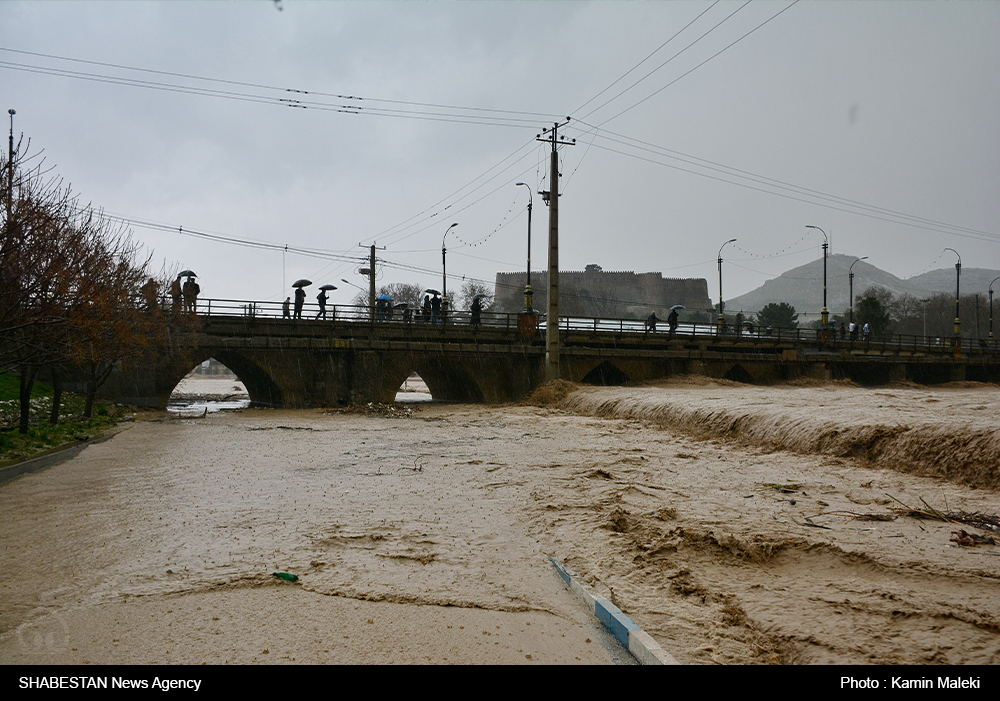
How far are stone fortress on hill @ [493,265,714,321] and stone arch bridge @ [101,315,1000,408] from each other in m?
57.4

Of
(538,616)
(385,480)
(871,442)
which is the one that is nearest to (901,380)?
(871,442)

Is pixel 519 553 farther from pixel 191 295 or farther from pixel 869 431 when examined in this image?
pixel 191 295

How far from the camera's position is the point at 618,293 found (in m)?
110

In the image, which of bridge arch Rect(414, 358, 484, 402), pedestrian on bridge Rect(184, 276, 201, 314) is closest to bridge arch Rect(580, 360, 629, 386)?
bridge arch Rect(414, 358, 484, 402)

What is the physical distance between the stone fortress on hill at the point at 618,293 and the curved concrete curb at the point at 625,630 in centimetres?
9279

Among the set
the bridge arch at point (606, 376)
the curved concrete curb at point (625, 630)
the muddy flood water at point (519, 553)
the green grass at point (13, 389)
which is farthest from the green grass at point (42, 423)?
the bridge arch at point (606, 376)

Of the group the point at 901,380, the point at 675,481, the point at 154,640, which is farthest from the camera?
the point at 901,380

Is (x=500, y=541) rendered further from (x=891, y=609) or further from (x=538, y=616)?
(x=891, y=609)

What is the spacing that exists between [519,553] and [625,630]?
8.86 ft

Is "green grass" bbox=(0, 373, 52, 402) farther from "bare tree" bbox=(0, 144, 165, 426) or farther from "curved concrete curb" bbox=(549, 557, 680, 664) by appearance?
"curved concrete curb" bbox=(549, 557, 680, 664)

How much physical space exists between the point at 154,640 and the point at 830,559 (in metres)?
6.14

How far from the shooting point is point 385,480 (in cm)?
1253

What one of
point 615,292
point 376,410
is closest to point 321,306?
point 376,410
